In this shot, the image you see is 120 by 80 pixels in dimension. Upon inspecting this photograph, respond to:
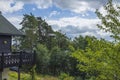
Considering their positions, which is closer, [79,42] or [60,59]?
[60,59]

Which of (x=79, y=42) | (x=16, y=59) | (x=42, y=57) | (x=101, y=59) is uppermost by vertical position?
(x=79, y=42)

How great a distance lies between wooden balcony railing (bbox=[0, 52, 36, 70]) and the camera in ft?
76.6

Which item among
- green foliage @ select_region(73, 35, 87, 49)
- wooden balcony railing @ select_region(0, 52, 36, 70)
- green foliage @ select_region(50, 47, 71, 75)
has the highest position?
green foliage @ select_region(73, 35, 87, 49)

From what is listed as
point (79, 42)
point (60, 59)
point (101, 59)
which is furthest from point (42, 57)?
point (101, 59)

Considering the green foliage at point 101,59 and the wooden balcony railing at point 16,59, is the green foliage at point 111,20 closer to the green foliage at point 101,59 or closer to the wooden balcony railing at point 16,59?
Answer: the green foliage at point 101,59

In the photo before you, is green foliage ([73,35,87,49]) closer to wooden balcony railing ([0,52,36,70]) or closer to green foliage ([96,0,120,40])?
wooden balcony railing ([0,52,36,70])

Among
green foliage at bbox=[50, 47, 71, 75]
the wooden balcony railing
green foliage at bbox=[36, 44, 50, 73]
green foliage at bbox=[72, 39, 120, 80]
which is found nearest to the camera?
green foliage at bbox=[72, 39, 120, 80]

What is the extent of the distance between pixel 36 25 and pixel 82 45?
17711 mm

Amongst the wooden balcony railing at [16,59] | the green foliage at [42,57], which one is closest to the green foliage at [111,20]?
the wooden balcony railing at [16,59]

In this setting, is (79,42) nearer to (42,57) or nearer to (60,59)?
(60,59)

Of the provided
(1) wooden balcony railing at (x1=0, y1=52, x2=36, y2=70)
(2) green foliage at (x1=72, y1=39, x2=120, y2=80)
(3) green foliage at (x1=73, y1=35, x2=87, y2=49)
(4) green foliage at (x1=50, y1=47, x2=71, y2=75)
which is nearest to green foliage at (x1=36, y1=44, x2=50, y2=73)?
(4) green foliage at (x1=50, y1=47, x2=71, y2=75)

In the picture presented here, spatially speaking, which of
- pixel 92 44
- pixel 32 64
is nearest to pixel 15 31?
pixel 32 64

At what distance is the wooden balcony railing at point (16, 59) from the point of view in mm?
23334

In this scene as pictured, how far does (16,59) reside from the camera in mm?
25719
